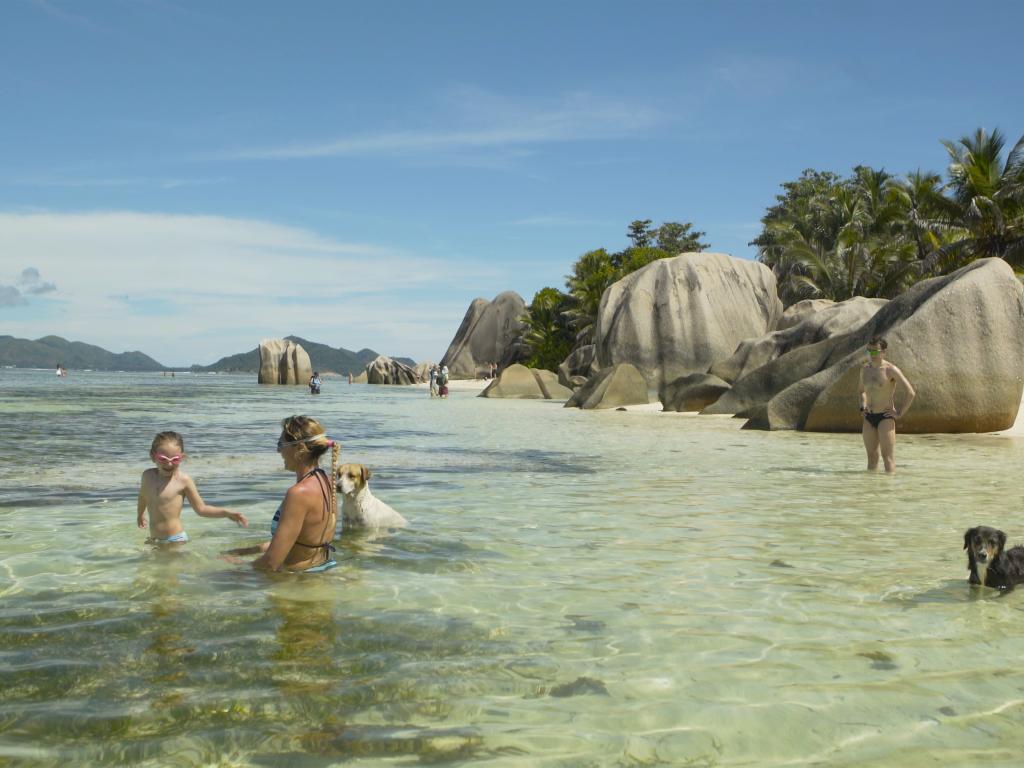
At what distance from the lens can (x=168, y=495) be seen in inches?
249

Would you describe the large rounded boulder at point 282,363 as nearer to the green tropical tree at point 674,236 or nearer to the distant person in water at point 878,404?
the green tropical tree at point 674,236

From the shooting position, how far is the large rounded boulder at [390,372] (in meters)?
75.3

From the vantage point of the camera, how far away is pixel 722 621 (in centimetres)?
490

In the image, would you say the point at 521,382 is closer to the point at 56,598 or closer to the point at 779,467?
the point at 779,467

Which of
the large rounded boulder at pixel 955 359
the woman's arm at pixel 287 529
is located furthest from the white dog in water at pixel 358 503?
the large rounded boulder at pixel 955 359

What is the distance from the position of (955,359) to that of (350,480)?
562 inches

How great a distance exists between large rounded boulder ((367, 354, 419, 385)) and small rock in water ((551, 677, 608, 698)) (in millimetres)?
71449

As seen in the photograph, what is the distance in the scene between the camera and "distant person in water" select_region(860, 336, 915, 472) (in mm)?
11797

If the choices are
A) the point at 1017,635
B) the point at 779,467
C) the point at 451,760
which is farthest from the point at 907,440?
the point at 451,760

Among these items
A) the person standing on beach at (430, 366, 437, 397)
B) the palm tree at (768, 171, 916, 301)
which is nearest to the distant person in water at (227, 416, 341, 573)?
the person standing on beach at (430, 366, 437, 397)

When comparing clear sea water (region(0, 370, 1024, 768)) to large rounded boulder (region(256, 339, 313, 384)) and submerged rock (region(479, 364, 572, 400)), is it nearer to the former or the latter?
submerged rock (region(479, 364, 572, 400))

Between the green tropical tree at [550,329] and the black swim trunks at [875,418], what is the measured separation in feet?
151

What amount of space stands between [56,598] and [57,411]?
80.6ft

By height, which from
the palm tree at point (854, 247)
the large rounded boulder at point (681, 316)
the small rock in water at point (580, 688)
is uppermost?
the palm tree at point (854, 247)
